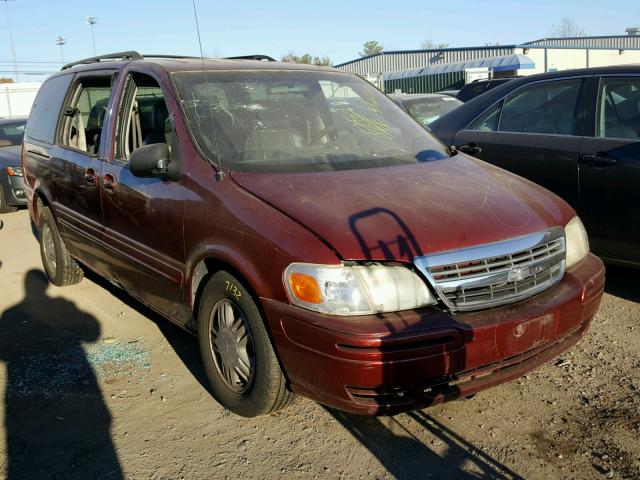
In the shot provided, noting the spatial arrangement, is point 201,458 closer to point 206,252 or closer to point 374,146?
point 206,252

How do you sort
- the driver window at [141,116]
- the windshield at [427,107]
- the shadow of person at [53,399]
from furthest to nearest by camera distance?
the windshield at [427,107], the driver window at [141,116], the shadow of person at [53,399]

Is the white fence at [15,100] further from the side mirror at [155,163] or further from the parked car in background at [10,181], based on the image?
the side mirror at [155,163]

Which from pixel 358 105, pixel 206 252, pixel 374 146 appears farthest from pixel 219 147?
pixel 358 105

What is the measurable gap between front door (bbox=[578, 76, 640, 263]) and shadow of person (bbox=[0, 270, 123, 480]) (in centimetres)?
357

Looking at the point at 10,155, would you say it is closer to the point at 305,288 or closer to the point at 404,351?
the point at 305,288

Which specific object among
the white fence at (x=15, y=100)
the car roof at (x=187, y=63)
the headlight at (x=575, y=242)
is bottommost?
the headlight at (x=575, y=242)

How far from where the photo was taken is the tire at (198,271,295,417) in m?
2.94

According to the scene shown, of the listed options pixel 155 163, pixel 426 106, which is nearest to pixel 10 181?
pixel 426 106

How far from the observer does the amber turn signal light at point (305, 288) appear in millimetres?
2666

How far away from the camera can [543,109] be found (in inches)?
205

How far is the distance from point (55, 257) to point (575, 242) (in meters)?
4.36

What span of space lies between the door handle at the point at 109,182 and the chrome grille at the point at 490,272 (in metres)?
2.25

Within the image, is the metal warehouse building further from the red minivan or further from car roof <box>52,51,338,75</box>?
the red minivan

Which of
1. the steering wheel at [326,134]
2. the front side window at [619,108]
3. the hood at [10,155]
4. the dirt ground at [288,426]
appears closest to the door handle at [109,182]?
the dirt ground at [288,426]
